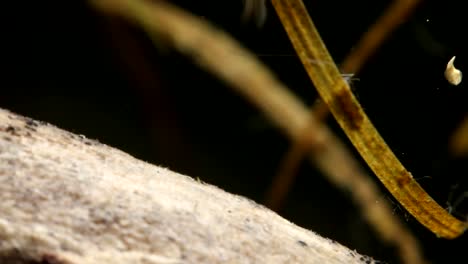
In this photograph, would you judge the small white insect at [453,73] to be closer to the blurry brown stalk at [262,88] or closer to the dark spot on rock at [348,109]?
the dark spot on rock at [348,109]

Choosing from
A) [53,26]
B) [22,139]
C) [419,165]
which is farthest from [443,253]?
[53,26]

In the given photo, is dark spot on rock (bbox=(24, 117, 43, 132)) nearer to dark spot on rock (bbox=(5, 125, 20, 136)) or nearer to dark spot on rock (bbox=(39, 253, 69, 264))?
dark spot on rock (bbox=(5, 125, 20, 136))

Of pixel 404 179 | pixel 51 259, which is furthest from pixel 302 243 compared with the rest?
pixel 51 259

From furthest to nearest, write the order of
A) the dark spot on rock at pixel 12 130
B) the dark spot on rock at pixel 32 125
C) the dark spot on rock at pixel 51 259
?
the dark spot on rock at pixel 32 125 < the dark spot on rock at pixel 12 130 < the dark spot on rock at pixel 51 259

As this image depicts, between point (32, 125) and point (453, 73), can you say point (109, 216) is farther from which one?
point (453, 73)

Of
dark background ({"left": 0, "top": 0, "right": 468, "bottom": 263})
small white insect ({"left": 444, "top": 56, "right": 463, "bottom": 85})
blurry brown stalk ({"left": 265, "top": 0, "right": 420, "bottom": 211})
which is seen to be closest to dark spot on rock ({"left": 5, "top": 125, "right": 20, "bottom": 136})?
dark background ({"left": 0, "top": 0, "right": 468, "bottom": 263})

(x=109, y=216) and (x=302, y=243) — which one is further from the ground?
(x=109, y=216)

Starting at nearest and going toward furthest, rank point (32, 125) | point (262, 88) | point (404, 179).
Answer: point (32, 125) → point (404, 179) → point (262, 88)

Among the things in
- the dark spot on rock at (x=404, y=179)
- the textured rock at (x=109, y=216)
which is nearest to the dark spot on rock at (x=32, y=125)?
the textured rock at (x=109, y=216)
